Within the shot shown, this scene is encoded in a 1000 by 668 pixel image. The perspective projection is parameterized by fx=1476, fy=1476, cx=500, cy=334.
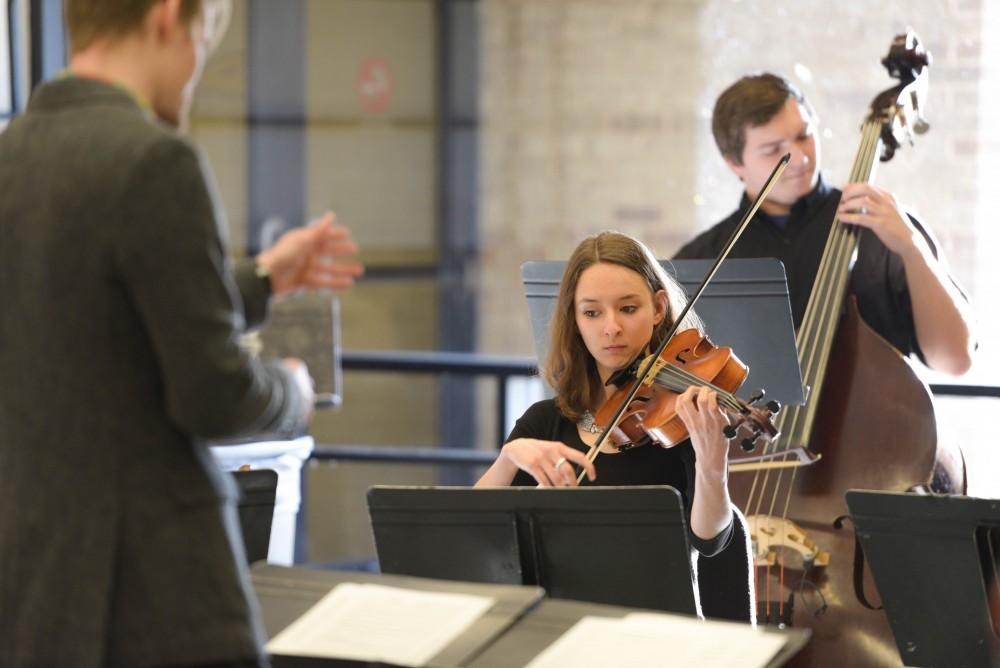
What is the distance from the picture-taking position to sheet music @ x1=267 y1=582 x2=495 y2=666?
154 centimetres

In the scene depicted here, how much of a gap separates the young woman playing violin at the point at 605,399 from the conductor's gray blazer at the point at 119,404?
2.99ft

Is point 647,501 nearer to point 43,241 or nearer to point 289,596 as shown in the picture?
point 289,596

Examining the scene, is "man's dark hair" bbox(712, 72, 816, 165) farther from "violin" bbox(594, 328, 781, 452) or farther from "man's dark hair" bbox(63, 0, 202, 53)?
"man's dark hair" bbox(63, 0, 202, 53)

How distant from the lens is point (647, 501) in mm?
1832

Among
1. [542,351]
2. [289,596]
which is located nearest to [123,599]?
[289,596]

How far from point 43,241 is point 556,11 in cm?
394

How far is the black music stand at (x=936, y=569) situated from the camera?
1835mm

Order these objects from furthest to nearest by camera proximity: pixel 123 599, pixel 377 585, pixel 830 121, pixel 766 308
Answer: pixel 830 121 → pixel 766 308 → pixel 377 585 → pixel 123 599

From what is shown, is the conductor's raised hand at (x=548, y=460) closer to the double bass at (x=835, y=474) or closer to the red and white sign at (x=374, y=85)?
the double bass at (x=835, y=474)

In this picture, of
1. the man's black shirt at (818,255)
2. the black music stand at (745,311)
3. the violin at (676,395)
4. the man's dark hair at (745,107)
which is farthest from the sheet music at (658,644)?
the man's dark hair at (745,107)

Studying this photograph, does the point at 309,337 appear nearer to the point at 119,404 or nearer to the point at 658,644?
the point at 658,644

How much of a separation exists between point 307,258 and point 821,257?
1.54 m

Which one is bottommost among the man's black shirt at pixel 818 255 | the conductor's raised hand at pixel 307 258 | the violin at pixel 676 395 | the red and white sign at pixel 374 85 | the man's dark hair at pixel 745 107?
the violin at pixel 676 395

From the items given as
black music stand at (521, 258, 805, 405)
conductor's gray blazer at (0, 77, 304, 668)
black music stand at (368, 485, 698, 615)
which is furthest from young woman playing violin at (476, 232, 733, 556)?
conductor's gray blazer at (0, 77, 304, 668)
